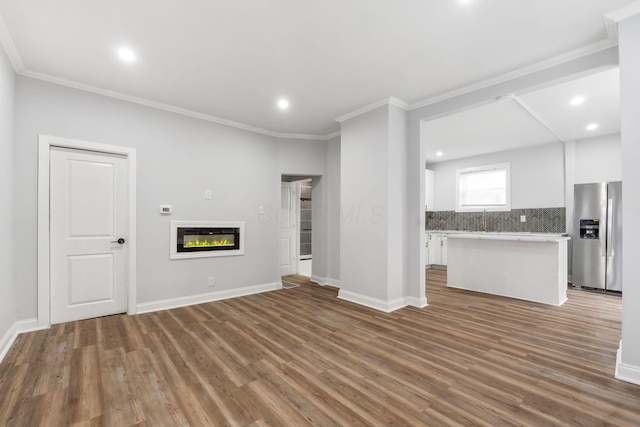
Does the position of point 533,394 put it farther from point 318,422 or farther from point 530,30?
point 530,30

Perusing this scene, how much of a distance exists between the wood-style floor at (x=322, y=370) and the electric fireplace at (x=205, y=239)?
91 cm

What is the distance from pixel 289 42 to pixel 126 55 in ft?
5.26

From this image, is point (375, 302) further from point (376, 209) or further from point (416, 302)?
point (376, 209)

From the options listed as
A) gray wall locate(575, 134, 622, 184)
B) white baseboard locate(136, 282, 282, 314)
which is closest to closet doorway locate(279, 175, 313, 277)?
white baseboard locate(136, 282, 282, 314)

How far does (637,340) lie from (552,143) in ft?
16.2

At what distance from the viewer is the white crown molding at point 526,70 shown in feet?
8.60

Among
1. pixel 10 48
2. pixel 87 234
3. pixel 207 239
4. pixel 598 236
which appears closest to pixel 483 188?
pixel 598 236

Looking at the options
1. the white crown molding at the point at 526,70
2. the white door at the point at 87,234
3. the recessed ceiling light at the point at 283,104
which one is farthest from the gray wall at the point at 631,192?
the white door at the point at 87,234

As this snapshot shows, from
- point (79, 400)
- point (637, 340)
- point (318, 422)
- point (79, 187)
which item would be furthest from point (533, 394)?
point (79, 187)

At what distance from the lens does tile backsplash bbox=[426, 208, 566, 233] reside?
5.73 meters

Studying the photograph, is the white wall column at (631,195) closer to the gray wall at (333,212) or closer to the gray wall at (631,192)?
the gray wall at (631,192)

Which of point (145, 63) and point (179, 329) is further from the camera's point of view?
point (179, 329)

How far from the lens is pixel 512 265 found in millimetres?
4383

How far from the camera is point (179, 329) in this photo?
3172 mm
